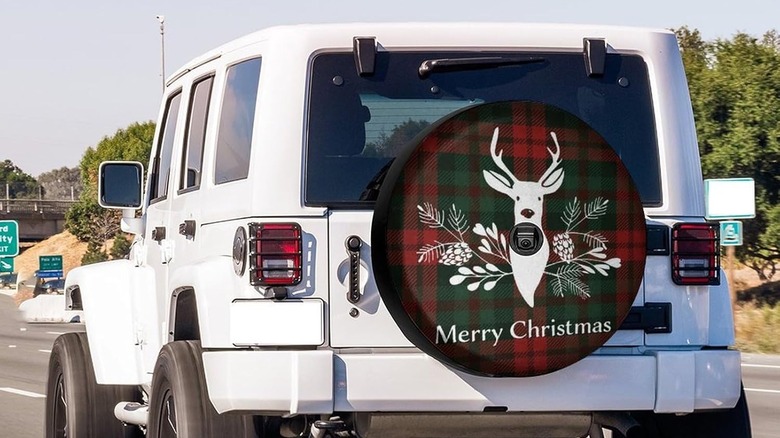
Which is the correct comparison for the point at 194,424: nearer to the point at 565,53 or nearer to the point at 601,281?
the point at 601,281

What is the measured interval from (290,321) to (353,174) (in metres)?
0.61

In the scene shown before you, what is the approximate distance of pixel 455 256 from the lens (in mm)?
4980

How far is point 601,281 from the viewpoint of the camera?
→ 5.11m

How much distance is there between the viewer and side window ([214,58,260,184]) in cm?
562

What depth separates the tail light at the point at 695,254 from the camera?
217 inches

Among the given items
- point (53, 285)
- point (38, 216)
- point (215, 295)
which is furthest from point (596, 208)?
point (38, 216)

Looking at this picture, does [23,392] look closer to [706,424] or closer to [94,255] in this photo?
[706,424]

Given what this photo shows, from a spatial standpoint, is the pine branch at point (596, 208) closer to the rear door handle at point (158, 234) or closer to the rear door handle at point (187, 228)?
the rear door handle at point (187, 228)

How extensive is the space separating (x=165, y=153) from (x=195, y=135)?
870 millimetres

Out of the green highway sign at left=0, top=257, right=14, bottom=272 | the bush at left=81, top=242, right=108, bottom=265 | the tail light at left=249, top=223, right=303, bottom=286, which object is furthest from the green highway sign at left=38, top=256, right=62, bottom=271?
the tail light at left=249, top=223, right=303, bottom=286

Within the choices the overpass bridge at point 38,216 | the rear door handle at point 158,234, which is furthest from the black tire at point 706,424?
the overpass bridge at point 38,216

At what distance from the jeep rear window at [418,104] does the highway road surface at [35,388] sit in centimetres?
594

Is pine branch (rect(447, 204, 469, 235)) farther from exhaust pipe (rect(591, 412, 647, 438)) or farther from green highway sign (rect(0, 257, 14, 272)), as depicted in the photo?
green highway sign (rect(0, 257, 14, 272))

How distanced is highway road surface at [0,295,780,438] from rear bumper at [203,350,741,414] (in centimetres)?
597
